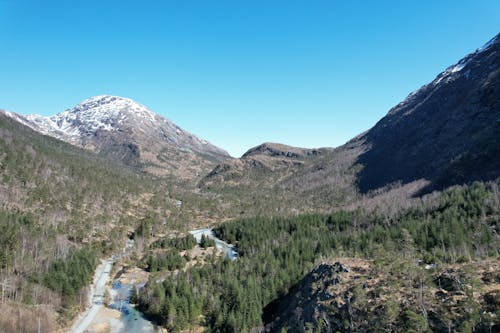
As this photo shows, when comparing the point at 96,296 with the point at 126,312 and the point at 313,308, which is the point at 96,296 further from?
the point at 313,308

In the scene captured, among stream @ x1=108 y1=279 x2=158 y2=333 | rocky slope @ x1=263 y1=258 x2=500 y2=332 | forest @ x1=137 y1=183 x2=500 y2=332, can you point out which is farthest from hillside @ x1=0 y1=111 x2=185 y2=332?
rocky slope @ x1=263 y1=258 x2=500 y2=332

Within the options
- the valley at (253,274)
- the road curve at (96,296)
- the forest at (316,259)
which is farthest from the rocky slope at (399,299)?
the road curve at (96,296)

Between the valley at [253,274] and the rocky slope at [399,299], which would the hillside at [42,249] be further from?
the rocky slope at [399,299]

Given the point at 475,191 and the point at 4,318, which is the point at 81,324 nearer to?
the point at 4,318

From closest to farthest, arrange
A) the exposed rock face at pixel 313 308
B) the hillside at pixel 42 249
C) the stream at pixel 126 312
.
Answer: the exposed rock face at pixel 313 308, the hillside at pixel 42 249, the stream at pixel 126 312

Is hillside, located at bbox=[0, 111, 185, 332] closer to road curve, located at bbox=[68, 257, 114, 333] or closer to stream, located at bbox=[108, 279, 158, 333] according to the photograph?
road curve, located at bbox=[68, 257, 114, 333]
